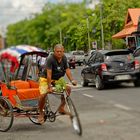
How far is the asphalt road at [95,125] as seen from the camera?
920cm

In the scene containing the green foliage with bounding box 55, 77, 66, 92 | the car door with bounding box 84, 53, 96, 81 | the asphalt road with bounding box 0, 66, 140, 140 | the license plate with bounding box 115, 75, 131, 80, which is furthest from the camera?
the car door with bounding box 84, 53, 96, 81

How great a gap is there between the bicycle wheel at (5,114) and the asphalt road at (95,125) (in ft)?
0.48

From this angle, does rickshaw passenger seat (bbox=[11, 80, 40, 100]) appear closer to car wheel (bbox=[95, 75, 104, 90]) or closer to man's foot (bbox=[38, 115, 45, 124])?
man's foot (bbox=[38, 115, 45, 124])

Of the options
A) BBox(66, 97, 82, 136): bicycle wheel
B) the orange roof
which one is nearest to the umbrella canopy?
BBox(66, 97, 82, 136): bicycle wheel

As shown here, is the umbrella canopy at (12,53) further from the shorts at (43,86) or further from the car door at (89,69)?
the car door at (89,69)

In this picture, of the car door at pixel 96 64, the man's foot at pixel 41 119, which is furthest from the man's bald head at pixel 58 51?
the car door at pixel 96 64

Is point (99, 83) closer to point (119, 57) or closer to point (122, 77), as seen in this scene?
point (122, 77)

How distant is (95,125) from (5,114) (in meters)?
1.82

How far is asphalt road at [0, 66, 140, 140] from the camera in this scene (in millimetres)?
9195

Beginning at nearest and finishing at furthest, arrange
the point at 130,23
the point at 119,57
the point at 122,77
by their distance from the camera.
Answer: the point at 122,77 → the point at 119,57 → the point at 130,23

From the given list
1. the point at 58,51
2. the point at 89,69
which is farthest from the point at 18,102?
the point at 89,69

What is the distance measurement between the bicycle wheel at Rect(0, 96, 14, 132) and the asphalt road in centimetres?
15

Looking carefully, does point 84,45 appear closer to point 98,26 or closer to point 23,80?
point 98,26

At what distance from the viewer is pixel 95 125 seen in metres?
10.5
